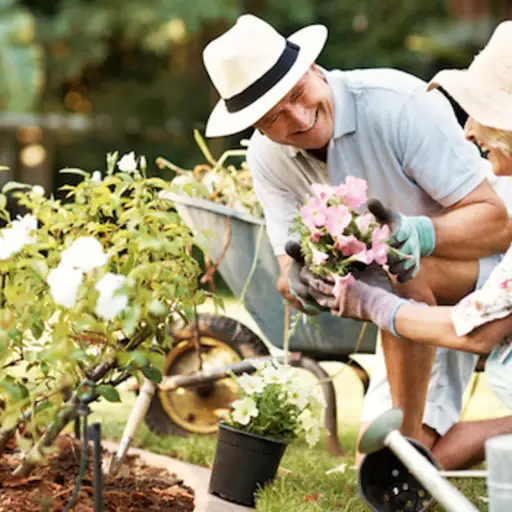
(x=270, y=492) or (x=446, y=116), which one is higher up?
(x=446, y=116)

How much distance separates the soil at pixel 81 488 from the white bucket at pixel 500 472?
1.07 metres

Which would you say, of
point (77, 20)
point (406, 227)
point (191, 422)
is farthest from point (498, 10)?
point (406, 227)

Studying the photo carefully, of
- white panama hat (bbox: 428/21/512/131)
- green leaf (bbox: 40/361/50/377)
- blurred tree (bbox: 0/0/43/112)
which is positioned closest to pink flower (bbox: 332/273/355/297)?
white panama hat (bbox: 428/21/512/131)

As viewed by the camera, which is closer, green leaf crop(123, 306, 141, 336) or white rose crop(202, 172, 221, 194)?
green leaf crop(123, 306, 141, 336)

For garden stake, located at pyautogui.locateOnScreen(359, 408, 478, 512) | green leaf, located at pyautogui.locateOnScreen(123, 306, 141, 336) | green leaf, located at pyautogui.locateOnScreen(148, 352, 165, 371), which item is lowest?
green leaf, located at pyautogui.locateOnScreen(148, 352, 165, 371)

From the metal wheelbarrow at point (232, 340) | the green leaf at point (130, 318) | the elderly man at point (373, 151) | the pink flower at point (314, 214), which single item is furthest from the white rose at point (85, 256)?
the metal wheelbarrow at point (232, 340)

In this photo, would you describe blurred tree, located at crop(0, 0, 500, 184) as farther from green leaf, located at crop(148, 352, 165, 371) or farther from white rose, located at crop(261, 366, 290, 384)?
green leaf, located at crop(148, 352, 165, 371)

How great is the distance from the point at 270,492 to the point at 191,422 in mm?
1163

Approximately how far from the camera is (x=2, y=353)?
8.33ft

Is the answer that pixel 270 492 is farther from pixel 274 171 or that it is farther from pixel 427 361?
pixel 274 171

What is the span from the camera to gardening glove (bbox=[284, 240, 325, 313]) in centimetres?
280

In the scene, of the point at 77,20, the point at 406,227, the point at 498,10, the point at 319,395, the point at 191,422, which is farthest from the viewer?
the point at 498,10

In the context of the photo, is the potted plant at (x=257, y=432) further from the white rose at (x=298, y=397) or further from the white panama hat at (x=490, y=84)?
the white panama hat at (x=490, y=84)

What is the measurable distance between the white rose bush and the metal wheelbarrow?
2.37ft
